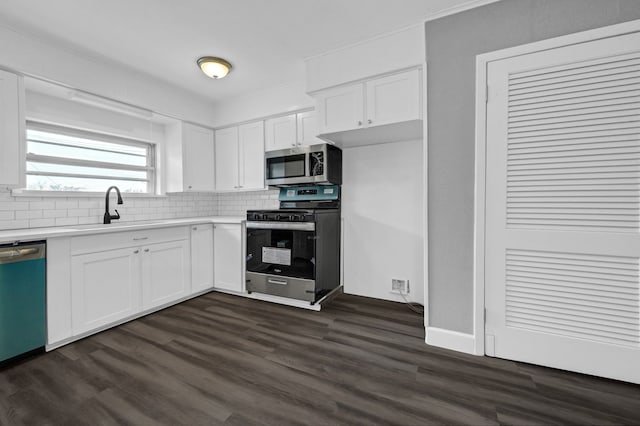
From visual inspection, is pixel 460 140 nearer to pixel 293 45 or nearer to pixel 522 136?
pixel 522 136

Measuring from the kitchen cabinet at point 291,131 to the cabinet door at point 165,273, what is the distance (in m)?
1.58

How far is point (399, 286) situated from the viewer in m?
2.98

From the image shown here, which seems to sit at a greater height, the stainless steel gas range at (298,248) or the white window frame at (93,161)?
the white window frame at (93,161)

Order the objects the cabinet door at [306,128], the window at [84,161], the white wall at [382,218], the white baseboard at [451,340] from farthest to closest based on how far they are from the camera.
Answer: the cabinet door at [306,128], the white wall at [382,218], the window at [84,161], the white baseboard at [451,340]

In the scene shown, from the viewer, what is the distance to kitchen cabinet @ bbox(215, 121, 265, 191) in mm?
3494

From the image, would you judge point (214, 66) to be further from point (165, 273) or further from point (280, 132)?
point (165, 273)

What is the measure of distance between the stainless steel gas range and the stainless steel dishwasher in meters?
1.67

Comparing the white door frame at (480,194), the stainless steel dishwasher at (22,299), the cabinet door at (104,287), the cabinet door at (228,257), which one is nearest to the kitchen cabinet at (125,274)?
the cabinet door at (104,287)

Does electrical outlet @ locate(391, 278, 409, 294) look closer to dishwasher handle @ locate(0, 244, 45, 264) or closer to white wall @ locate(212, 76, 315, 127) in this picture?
white wall @ locate(212, 76, 315, 127)

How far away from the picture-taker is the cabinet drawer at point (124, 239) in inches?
85.4

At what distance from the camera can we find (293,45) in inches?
96.8

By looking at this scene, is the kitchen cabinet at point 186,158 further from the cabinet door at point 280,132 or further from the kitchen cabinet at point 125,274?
the cabinet door at point 280,132

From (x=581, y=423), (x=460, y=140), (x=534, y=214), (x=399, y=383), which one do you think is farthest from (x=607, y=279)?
(x=399, y=383)

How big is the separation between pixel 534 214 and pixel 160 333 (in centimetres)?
299
